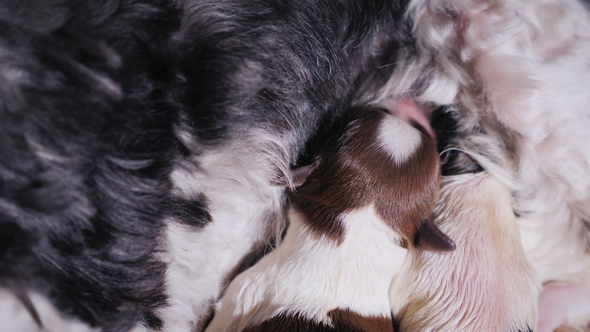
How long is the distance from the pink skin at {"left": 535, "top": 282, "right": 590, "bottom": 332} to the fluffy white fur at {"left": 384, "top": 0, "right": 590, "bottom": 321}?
0.03 meters

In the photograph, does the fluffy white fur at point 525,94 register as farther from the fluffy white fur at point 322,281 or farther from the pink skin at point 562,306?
the fluffy white fur at point 322,281

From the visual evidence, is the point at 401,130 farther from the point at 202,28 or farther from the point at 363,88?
the point at 202,28

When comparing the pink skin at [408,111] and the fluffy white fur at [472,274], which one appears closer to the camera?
the fluffy white fur at [472,274]

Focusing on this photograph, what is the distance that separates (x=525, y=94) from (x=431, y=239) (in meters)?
0.36

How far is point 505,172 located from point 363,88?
38cm

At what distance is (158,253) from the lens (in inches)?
35.1

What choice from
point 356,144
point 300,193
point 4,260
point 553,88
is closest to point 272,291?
point 300,193

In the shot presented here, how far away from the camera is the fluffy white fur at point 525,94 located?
0.99 meters

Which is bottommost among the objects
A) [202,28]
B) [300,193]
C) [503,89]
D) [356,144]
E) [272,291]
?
[272,291]

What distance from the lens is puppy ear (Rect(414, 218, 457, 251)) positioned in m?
0.97

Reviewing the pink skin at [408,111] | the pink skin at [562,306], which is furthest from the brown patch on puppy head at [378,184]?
the pink skin at [562,306]

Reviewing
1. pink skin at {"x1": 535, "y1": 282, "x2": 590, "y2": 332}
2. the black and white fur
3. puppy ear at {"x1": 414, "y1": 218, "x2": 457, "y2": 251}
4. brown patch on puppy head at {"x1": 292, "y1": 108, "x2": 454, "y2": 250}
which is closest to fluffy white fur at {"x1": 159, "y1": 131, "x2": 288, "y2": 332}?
the black and white fur

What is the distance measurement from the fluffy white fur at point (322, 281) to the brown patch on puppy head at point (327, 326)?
1 cm

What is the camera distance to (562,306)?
3.63 ft
